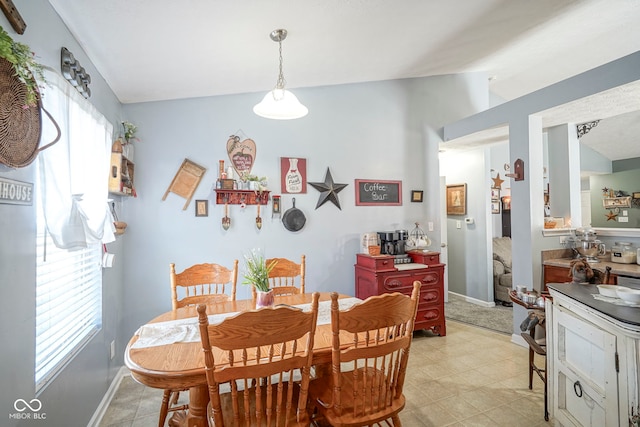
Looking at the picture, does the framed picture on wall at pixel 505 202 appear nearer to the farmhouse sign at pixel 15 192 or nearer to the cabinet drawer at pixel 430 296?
the cabinet drawer at pixel 430 296

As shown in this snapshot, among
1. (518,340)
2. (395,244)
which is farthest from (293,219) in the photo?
(518,340)

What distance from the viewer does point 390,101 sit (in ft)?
12.5

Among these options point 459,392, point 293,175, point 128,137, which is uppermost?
point 128,137

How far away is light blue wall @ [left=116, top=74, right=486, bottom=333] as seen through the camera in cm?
288

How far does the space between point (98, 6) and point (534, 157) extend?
365cm

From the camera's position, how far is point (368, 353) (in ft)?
4.60

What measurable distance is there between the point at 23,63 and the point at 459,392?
3.18 metres

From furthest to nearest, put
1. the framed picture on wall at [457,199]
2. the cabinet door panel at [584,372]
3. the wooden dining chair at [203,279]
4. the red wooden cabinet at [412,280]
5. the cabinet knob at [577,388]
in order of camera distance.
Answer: the framed picture on wall at [457,199], the red wooden cabinet at [412,280], the wooden dining chair at [203,279], the cabinet knob at [577,388], the cabinet door panel at [584,372]

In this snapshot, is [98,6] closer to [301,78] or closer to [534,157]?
[301,78]

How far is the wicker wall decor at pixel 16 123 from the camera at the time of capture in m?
1.07

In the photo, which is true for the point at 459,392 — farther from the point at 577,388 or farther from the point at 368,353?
the point at 368,353

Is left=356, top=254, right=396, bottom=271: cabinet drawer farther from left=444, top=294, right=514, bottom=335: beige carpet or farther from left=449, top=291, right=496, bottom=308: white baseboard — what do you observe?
left=449, top=291, right=496, bottom=308: white baseboard

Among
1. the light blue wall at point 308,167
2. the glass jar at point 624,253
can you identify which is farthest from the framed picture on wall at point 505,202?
the glass jar at point 624,253

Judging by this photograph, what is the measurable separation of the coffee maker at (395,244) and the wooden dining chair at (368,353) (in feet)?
6.51
